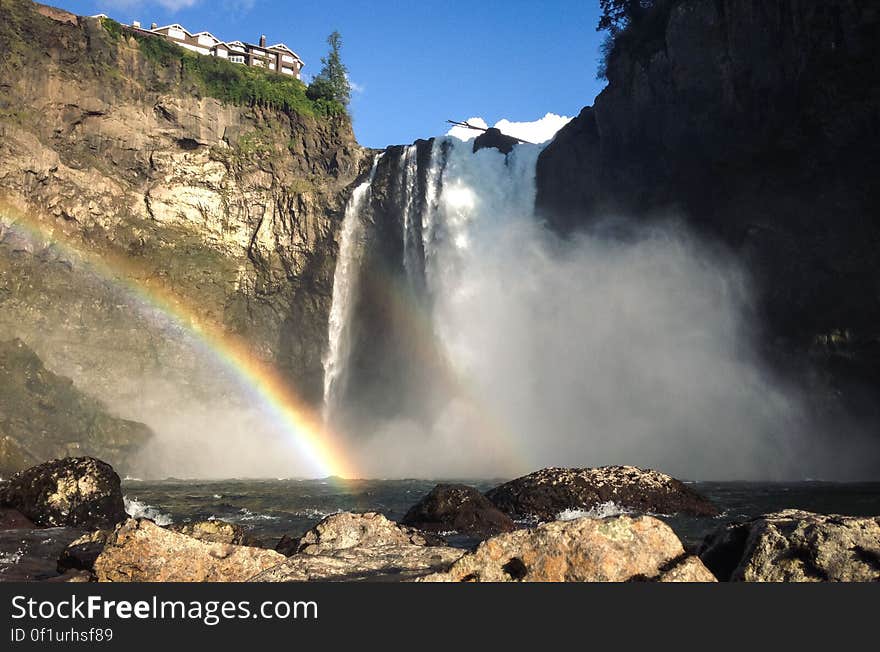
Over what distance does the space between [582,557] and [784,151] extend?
2869 cm

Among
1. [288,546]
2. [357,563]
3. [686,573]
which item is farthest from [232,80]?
Result: [686,573]

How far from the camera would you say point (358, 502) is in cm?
2038

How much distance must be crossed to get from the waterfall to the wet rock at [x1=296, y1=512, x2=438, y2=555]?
35.3 metres

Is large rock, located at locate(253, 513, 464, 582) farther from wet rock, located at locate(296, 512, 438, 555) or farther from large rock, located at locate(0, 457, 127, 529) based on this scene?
large rock, located at locate(0, 457, 127, 529)

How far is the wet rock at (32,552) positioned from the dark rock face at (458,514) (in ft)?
19.9

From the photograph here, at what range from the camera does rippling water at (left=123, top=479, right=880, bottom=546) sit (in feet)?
48.6

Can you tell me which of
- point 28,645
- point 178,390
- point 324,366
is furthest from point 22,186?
point 28,645

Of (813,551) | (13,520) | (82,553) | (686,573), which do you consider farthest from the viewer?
(13,520)

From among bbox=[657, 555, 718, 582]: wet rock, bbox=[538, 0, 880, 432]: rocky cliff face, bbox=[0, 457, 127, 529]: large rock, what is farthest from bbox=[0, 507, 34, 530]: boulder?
bbox=[538, 0, 880, 432]: rocky cliff face

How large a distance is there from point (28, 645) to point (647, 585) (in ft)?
10.2

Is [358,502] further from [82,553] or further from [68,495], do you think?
[82,553]

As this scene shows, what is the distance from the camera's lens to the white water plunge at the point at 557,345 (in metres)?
30.3

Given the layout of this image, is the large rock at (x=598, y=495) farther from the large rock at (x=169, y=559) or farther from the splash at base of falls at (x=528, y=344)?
the splash at base of falls at (x=528, y=344)

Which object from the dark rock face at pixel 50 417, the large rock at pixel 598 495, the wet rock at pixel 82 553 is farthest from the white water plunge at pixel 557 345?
the wet rock at pixel 82 553
